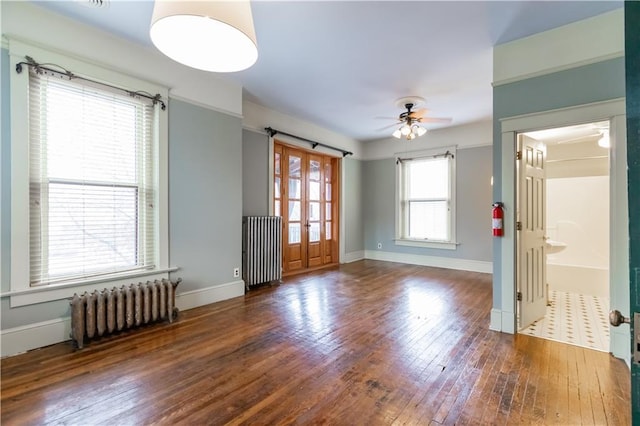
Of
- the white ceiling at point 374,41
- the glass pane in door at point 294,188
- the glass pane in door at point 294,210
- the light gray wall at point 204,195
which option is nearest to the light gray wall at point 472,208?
the white ceiling at point 374,41

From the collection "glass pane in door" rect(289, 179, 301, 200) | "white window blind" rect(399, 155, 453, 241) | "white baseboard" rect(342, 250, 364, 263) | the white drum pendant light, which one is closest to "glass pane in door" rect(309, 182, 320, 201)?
"glass pane in door" rect(289, 179, 301, 200)

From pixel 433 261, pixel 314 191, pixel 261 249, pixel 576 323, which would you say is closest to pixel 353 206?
pixel 314 191

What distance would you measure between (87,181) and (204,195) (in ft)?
4.02

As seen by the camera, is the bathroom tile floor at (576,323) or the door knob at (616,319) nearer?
the door knob at (616,319)

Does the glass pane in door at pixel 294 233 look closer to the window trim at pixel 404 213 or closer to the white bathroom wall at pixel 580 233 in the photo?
the window trim at pixel 404 213

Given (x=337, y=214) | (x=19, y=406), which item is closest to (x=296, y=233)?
(x=337, y=214)

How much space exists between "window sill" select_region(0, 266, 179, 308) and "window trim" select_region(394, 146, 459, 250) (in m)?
5.23

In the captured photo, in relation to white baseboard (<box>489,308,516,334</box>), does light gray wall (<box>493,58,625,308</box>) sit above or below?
above

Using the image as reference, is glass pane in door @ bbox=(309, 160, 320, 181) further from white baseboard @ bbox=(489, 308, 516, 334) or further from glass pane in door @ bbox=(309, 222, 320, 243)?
white baseboard @ bbox=(489, 308, 516, 334)

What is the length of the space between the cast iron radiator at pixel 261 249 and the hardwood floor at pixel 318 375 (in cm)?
112

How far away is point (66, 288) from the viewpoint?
9.05 ft

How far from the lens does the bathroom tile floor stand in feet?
9.39

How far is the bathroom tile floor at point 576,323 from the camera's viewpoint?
9.39 ft

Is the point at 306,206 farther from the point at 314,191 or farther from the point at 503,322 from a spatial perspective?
the point at 503,322
